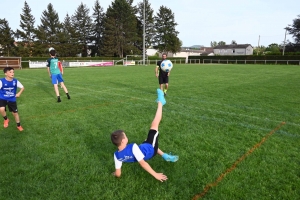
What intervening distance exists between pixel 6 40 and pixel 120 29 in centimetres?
3009

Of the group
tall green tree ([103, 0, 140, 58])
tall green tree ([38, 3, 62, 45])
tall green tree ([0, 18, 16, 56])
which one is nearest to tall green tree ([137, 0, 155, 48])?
tall green tree ([103, 0, 140, 58])

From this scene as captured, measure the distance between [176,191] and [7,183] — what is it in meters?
2.52

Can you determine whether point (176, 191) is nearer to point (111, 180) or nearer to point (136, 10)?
point (111, 180)

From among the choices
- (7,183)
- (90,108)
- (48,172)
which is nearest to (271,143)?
(48,172)

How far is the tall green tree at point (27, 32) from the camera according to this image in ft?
177

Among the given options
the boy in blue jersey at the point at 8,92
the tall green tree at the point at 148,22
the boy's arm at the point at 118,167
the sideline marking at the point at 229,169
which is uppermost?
the tall green tree at the point at 148,22

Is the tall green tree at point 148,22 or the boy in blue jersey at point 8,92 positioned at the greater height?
the tall green tree at point 148,22

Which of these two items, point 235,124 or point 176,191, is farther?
point 235,124

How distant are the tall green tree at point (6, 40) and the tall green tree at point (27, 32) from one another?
1.93m

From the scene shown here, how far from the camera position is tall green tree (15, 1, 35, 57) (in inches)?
2126

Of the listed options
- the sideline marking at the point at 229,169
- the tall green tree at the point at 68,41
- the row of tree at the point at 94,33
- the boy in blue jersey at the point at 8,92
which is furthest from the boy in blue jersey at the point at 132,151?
the tall green tree at the point at 68,41

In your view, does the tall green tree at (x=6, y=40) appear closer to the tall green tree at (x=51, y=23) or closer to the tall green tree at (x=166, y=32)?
the tall green tree at (x=51, y=23)

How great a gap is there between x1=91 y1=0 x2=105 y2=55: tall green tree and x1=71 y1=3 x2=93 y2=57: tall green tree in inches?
51.6

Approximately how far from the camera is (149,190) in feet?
9.80
